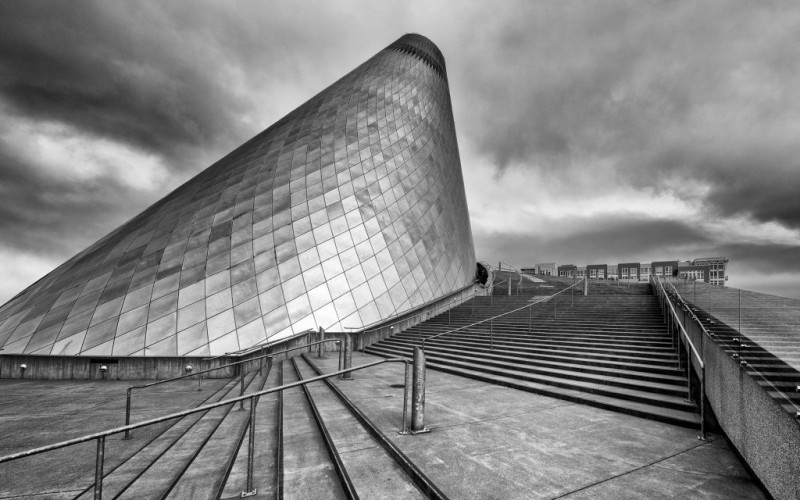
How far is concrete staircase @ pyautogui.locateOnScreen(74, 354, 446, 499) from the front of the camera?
10.3 feet

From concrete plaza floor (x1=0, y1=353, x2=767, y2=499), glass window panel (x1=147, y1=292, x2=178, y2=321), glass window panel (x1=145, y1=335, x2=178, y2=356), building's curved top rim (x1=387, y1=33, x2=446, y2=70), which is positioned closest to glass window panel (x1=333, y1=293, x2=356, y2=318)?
glass window panel (x1=145, y1=335, x2=178, y2=356)

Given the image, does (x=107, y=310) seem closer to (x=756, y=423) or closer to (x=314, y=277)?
(x=314, y=277)

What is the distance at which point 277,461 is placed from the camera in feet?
12.6

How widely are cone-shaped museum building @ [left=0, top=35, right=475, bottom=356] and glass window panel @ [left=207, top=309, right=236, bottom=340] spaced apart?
0.05 m

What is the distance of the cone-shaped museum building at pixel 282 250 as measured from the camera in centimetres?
1342

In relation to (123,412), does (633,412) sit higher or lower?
higher

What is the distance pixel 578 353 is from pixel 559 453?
5421 millimetres

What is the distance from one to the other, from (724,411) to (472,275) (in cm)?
2126

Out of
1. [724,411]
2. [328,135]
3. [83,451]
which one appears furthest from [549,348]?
[328,135]

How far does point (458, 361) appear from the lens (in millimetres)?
9562

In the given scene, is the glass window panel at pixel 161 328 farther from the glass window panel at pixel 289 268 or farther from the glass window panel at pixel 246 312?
the glass window panel at pixel 289 268

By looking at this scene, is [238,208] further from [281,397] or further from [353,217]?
[281,397]

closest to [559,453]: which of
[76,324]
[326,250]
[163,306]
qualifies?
[326,250]

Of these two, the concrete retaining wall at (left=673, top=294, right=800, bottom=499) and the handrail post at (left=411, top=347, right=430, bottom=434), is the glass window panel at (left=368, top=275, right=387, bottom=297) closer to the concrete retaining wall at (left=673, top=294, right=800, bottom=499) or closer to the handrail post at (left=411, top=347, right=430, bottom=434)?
the handrail post at (left=411, top=347, right=430, bottom=434)
